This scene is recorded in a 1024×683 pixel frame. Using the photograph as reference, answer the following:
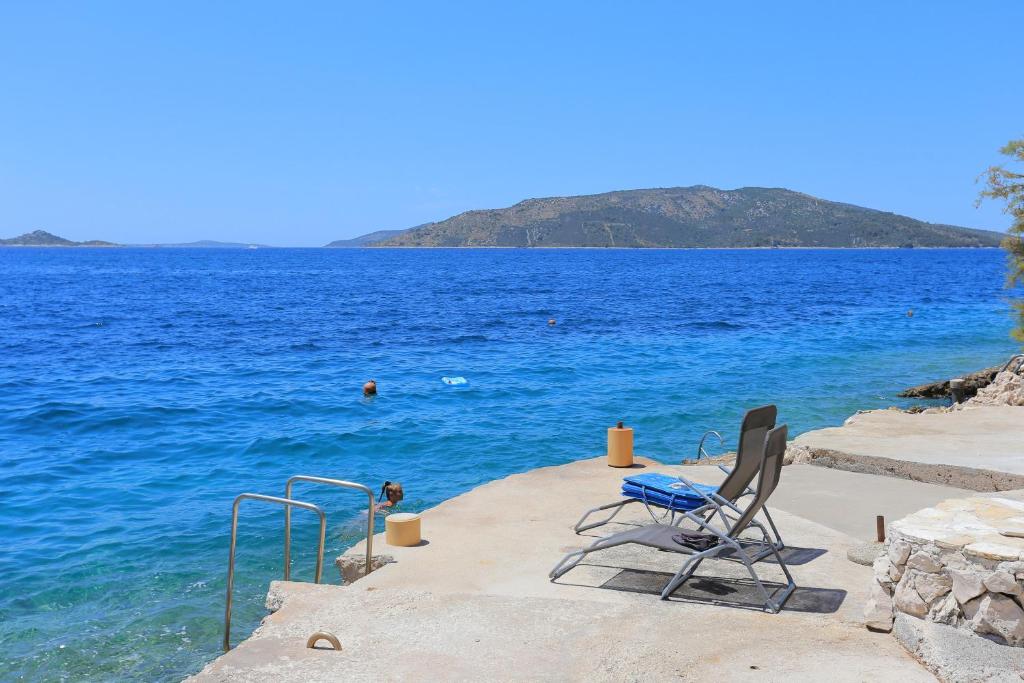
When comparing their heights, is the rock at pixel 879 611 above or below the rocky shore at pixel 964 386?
above

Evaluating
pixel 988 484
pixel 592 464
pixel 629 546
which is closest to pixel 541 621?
pixel 629 546

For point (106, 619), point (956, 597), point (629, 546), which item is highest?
point (956, 597)

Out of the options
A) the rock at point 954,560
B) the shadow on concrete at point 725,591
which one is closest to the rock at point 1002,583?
the rock at point 954,560

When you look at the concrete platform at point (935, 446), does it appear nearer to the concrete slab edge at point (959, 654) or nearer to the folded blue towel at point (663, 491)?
the folded blue towel at point (663, 491)

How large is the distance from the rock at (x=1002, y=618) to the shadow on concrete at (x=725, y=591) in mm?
1116

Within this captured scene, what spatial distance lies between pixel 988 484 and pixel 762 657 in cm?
Result: 554

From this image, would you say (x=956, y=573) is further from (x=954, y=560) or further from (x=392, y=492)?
(x=392, y=492)

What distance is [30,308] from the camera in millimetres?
49812

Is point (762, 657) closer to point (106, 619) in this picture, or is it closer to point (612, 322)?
point (106, 619)

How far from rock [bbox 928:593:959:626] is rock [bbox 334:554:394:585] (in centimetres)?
431

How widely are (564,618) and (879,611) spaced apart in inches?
83.2

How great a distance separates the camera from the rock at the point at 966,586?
5.20m

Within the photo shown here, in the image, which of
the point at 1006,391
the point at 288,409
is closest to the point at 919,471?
the point at 1006,391

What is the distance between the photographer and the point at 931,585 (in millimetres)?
5438
